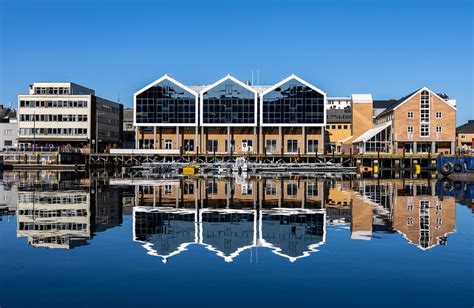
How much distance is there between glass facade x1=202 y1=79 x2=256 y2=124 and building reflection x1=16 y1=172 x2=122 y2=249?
53711 mm

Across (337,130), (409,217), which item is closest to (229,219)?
(409,217)

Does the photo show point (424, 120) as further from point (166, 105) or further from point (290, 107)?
point (166, 105)

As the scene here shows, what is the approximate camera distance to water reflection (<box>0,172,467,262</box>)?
1719 centimetres

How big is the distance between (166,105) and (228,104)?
32.7 feet

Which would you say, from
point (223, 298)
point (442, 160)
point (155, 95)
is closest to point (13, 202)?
point (223, 298)

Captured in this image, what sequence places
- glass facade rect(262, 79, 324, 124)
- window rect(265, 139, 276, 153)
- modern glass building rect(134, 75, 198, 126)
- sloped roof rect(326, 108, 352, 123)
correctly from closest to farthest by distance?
glass facade rect(262, 79, 324, 124) < modern glass building rect(134, 75, 198, 126) < window rect(265, 139, 276, 153) < sloped roof rect(326, 108, 352, 123)

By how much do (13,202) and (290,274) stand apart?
21.7 m

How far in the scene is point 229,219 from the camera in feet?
74.3

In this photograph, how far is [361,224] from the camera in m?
21.8

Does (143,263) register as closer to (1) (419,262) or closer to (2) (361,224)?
(1) (419,262)

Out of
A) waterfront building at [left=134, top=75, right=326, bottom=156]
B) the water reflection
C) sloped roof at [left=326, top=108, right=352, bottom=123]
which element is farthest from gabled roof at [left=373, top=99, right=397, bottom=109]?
the water reflection

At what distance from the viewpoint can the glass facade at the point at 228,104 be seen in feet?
288

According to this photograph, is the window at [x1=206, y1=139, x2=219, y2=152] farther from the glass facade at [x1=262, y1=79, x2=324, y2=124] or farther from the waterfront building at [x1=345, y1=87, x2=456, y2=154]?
the waterfront building at [x1=345, y1=87, x2=456, y2=154]

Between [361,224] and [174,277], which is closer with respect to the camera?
[174,277]
